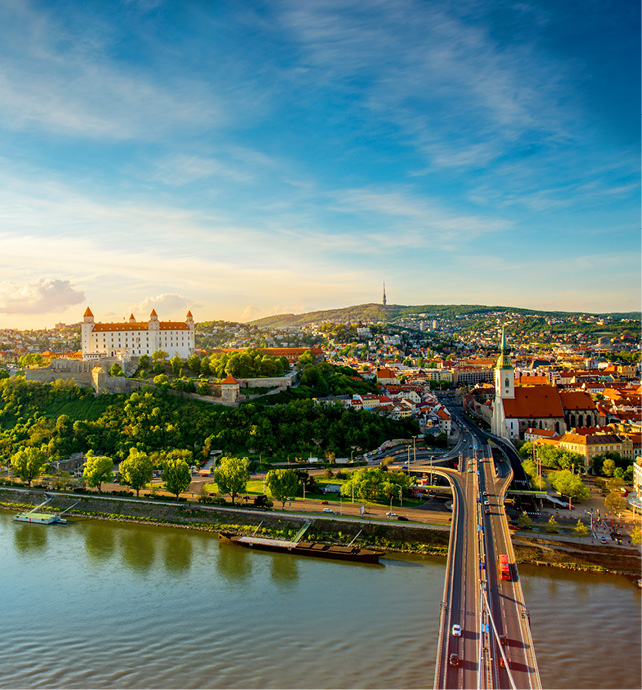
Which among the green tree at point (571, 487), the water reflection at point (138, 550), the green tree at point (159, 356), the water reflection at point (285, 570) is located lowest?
the water reflection at point (138, 550)

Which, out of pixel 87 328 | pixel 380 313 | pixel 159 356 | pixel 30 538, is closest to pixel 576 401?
pixel 159 356

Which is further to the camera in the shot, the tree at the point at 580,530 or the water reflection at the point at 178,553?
the tree at the point at 580,530

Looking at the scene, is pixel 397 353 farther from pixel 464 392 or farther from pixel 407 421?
pixel 407 421

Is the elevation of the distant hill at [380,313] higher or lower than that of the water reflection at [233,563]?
higher

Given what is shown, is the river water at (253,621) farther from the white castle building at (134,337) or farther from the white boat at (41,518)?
the white castle building at (134,337)

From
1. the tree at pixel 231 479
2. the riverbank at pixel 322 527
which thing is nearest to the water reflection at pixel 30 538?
the riverbank at pixel 322 527

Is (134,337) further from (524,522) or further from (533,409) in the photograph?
(524,522)
